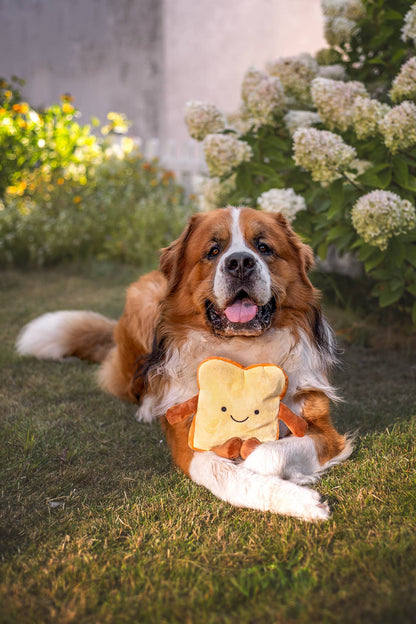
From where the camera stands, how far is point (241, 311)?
243 centimetres

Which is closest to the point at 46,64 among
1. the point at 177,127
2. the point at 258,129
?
the point at 177,127

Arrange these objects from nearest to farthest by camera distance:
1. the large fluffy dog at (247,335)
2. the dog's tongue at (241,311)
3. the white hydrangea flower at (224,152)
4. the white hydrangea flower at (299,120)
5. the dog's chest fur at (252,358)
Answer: the large fluffy dog at (247,335)
the dog's tongue at (241,311)
the dog's chest fur at (252,358)
the white hydrangea flower at (224,152)
the white hydrangea flower at (299,120)

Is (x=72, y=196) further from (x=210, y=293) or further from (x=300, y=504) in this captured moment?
(x=300, y=504)

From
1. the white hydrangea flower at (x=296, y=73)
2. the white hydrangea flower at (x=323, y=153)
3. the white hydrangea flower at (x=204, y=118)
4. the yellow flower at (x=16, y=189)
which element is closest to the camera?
the white hydrangea flower at (x=323, y=153)

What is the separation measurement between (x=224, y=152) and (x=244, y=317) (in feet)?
6.07

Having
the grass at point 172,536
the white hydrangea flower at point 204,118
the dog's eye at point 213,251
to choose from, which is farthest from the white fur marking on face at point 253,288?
the white hydrangea flower at point 204,118

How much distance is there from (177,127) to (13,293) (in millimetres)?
6566

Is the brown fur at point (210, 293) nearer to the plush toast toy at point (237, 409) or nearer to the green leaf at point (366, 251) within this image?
the plush toast toy at point (237, 409)

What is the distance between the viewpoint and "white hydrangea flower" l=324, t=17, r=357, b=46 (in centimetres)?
428

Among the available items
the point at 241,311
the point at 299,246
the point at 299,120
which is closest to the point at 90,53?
the point at 299,120

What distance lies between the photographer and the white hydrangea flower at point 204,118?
4.12m

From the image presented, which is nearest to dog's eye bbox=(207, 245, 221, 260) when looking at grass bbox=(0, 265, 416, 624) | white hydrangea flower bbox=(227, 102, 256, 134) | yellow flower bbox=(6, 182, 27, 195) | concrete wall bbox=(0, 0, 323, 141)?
grass bbox=(0, 265, 416, 624)

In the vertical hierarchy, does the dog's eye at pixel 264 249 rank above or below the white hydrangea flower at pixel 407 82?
below

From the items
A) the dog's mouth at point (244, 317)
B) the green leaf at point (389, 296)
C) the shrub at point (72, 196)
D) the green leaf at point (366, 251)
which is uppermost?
the dog's mouth at point (244, 317)
